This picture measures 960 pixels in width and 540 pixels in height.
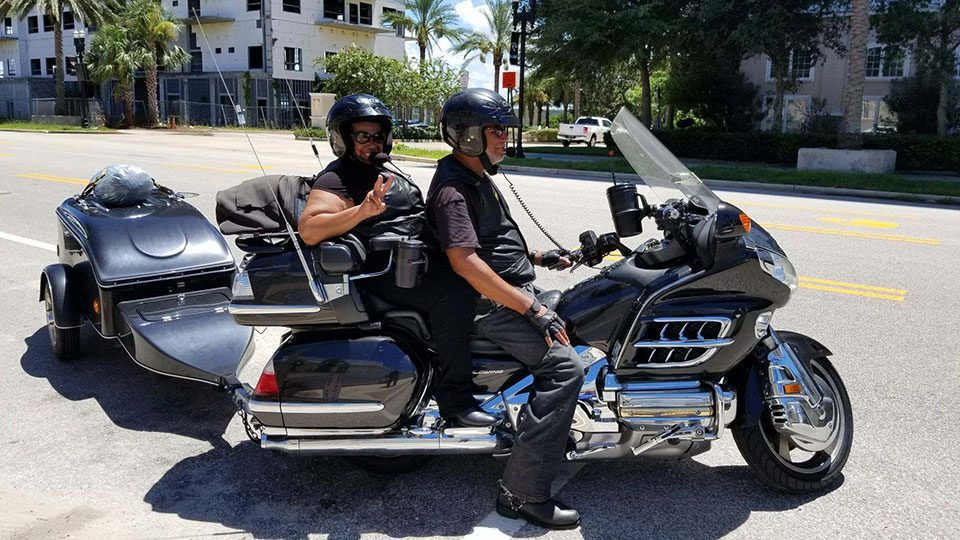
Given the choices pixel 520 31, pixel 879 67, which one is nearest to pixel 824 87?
pixel 879 67

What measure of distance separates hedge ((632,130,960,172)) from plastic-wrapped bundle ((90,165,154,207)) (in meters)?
21.0

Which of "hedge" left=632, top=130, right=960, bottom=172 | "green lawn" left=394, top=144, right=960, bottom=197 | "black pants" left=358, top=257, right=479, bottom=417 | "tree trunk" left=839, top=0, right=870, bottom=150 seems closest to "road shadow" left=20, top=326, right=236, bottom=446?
"black pants" left=358, top=257, right=479, bottom=417

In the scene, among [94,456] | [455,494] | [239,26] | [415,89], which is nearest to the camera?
[455,494]

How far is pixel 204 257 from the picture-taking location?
16.4 ft

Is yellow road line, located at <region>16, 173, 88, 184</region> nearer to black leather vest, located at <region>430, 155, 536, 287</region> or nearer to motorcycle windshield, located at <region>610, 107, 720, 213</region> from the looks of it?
black leather vest, located at <region>430, 155, 536, 287</region>

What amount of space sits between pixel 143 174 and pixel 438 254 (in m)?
3.13

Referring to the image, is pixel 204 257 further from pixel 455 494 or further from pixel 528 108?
pixel 528 108

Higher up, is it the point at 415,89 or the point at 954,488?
the point at 415,89

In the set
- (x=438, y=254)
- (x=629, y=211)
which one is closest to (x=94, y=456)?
(x=438, y=254)

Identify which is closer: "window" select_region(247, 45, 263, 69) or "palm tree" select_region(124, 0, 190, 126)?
"palm tree" select_region(124, 0, 190, 126)

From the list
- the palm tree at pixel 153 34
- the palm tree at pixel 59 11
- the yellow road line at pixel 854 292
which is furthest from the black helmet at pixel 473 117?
the palm tree at pixel 59 11

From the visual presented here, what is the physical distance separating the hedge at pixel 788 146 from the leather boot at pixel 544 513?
22414 mm

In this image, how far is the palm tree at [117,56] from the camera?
43.2 meters

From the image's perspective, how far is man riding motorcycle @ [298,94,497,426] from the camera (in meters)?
3.33
